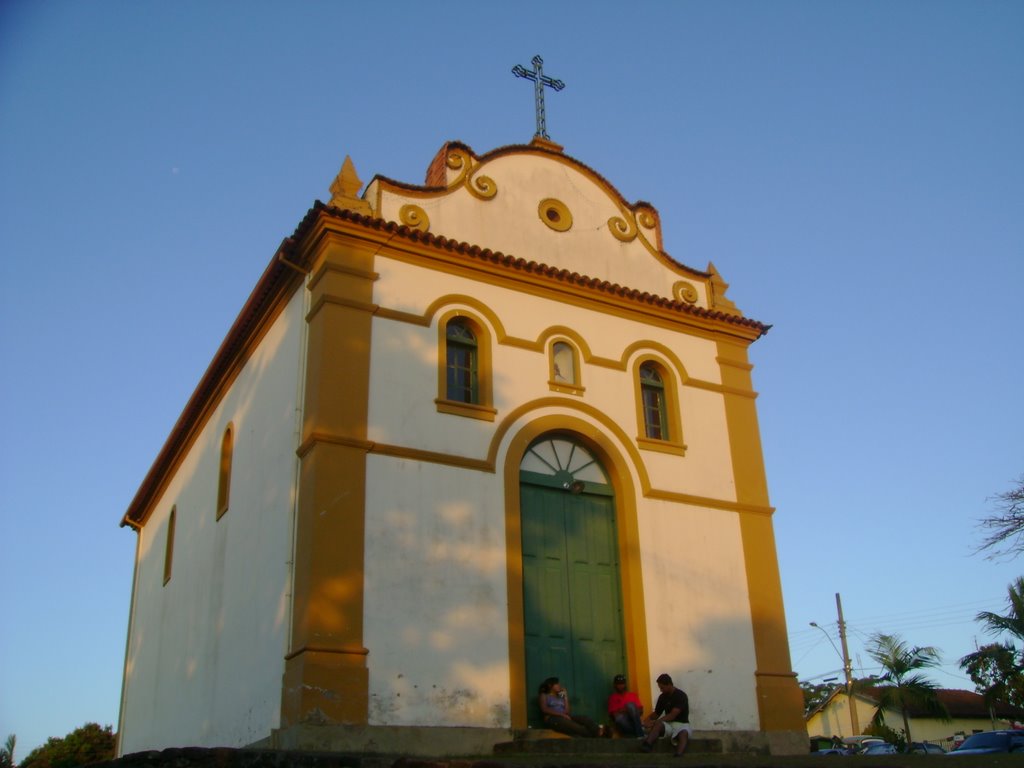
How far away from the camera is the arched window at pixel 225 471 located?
17.1m

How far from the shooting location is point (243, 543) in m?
15.4

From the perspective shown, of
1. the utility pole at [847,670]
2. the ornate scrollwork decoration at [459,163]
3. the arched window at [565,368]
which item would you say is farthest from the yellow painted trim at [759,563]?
the utility pole at [847,670]

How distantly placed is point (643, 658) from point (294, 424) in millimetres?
5797

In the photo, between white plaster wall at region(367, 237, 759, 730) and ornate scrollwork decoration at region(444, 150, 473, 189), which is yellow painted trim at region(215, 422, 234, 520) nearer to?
white plaster wall at region(367, 237, 759, 730)

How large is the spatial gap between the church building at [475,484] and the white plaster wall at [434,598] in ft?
0.10

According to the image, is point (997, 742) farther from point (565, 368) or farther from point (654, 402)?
point (565, 368)

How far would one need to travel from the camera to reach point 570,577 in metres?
14.7

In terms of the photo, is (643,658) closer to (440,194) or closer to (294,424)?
(294,424)

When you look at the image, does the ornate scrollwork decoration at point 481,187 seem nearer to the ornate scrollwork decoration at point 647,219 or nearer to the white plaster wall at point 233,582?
the ornate scrollwork decoration at point 647,219

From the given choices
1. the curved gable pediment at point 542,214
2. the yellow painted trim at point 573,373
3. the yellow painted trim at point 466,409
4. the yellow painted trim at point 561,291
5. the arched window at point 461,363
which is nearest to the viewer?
the yellow painted trim at point 466,409

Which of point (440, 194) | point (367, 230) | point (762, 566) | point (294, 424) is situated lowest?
point (762, 566)

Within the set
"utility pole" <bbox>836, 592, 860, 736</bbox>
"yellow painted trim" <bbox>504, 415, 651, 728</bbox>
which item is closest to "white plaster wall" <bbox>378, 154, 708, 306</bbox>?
"yellow painted trim" <bbox>504, 415, 651, 728</bbox>

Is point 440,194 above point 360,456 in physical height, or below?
above

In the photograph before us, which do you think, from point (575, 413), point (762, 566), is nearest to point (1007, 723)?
point (762, 566)
